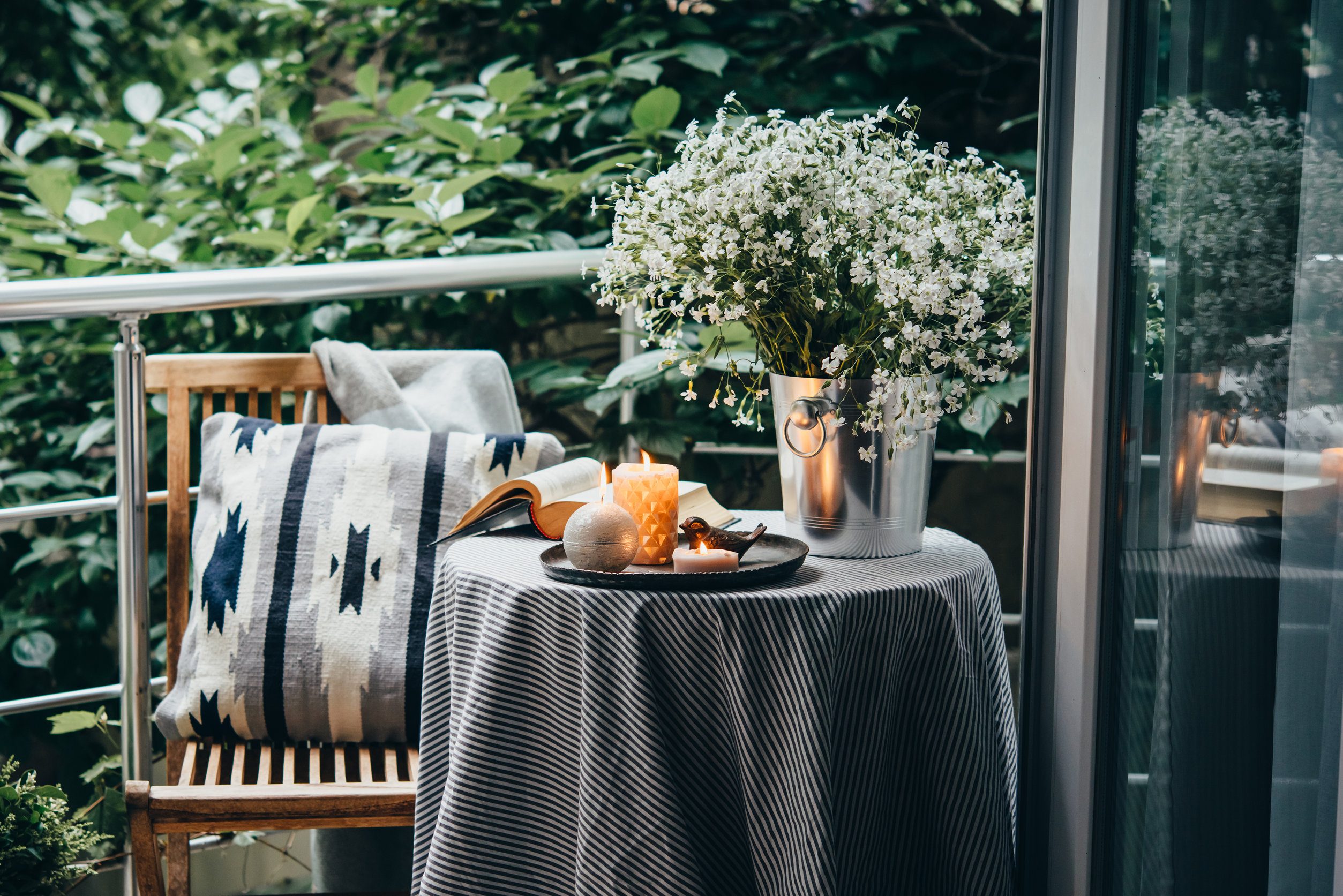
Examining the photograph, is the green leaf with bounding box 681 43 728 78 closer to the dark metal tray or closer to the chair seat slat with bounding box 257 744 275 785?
the dark metal tray

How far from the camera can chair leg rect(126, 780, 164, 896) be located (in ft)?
4.02

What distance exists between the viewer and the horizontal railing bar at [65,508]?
5.46 ft

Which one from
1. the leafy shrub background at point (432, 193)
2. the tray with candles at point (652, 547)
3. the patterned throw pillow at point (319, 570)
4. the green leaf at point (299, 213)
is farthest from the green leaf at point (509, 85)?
the tray with candles at point (652, 547)

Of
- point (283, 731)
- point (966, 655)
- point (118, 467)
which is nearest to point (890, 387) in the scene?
point (966, 655)

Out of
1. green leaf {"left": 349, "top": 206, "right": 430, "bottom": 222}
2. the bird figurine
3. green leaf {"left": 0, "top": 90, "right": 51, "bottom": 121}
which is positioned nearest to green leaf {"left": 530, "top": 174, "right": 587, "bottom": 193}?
green leaf {"left": 349, "top": 206, "right": 430, "bottom": 222}

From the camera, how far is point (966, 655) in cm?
110

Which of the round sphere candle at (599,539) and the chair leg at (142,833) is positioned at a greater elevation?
the round sphere candle at (599,539)

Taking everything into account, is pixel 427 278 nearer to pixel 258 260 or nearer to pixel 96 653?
pixel 258 260

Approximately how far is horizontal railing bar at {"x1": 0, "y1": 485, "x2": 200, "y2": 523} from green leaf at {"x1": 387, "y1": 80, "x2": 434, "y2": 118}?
2.81 feet

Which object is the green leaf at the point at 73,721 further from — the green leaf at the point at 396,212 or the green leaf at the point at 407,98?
the green leaf at the point at 407,98

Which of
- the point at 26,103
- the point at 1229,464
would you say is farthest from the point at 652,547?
the point at 26,103

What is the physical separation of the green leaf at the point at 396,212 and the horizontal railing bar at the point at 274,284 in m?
0.16

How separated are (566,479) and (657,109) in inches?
35.9

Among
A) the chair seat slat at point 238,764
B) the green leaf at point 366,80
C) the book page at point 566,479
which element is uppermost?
the green leaf at point 366,80
